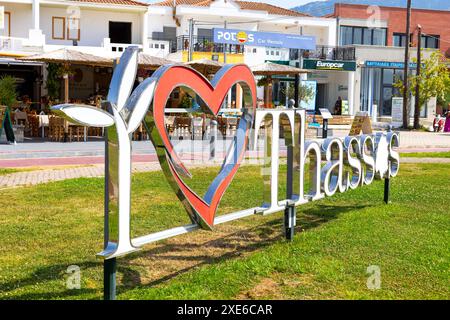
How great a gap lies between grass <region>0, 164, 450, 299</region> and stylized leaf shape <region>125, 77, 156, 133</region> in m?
1.43

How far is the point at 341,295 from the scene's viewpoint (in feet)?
18.0

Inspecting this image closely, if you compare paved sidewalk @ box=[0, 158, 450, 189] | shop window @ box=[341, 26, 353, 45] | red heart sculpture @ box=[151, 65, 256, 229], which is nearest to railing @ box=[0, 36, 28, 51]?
paved sidewalk @ box=[0, 158, 450, 189]

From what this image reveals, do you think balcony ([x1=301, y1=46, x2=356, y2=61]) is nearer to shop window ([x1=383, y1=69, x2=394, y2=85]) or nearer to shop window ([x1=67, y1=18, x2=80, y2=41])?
shop window ([x1=383, y1=69, x2=394, y2=85])

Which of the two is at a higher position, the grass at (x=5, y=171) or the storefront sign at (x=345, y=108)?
the storefront sign at (x=345, y=108)

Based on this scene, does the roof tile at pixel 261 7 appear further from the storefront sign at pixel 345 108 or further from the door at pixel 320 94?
the storefront sign at pixel 345 108

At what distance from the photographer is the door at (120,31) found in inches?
1439

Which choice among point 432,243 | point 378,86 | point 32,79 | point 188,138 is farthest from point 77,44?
point 432,243

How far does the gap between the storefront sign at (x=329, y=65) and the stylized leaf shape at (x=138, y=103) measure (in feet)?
121

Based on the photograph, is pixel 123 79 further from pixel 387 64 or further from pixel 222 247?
pixel 387 64

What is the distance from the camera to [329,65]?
4197cm

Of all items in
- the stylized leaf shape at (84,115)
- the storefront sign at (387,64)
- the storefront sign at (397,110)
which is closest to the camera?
the stylized leaf shape at (84,115)

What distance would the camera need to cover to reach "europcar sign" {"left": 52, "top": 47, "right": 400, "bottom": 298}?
474cm

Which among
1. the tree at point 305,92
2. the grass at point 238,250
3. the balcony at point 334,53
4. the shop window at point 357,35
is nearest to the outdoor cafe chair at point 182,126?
the grass at point 238,250

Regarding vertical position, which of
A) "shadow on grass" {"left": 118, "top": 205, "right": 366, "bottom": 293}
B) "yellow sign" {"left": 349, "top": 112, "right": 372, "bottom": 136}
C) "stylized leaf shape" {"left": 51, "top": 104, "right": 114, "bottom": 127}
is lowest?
"shadow on grass" {"left": 118, "top": 205, "right": 366, "bottom": 293}
